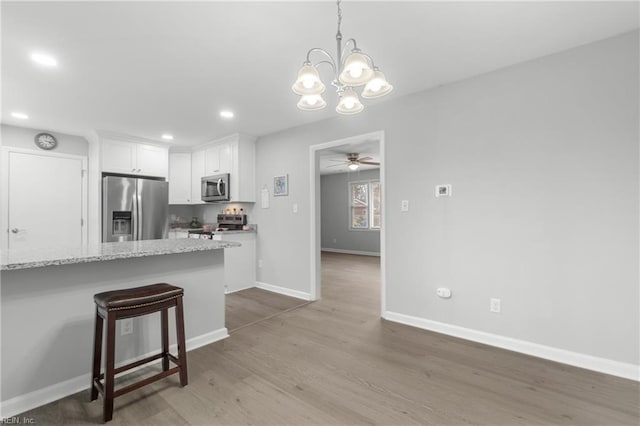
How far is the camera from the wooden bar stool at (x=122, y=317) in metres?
1.65

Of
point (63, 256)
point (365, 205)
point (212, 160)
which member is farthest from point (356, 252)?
point (63, 256)

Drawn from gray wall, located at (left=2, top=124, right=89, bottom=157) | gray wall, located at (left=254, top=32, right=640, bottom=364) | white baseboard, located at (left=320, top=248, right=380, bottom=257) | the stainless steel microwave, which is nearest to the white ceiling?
gray wall, located at (left=254, top=32, right=640, bottom=364)

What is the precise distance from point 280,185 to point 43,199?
3.30 metres

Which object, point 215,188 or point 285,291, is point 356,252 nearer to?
point 285,291

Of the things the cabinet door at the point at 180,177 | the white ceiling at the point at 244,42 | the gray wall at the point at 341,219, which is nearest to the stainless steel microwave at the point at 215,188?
the cabinet door at the point at 180,177

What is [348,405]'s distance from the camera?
183 cm

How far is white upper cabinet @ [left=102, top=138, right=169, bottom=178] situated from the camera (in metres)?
4.38

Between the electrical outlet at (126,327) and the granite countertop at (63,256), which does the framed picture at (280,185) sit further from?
the electrical outlet at (126,327)

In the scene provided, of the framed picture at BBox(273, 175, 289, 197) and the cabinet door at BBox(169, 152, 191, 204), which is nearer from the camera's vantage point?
the framed picture at BBox(273, 175, 289, 197)

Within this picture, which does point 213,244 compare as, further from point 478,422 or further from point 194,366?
point 478,422

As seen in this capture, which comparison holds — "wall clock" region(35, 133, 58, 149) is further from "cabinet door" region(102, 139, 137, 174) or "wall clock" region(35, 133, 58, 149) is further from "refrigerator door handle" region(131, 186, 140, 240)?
"refrigerator door handle" region(131, 186, 140, 240)

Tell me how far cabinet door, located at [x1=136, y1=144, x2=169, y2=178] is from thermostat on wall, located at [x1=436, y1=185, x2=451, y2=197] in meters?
4.37

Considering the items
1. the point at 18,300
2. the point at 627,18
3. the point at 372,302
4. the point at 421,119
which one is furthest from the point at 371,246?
the point at 18,300

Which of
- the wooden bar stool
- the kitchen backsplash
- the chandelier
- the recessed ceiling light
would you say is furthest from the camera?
the kitchen backsplash
